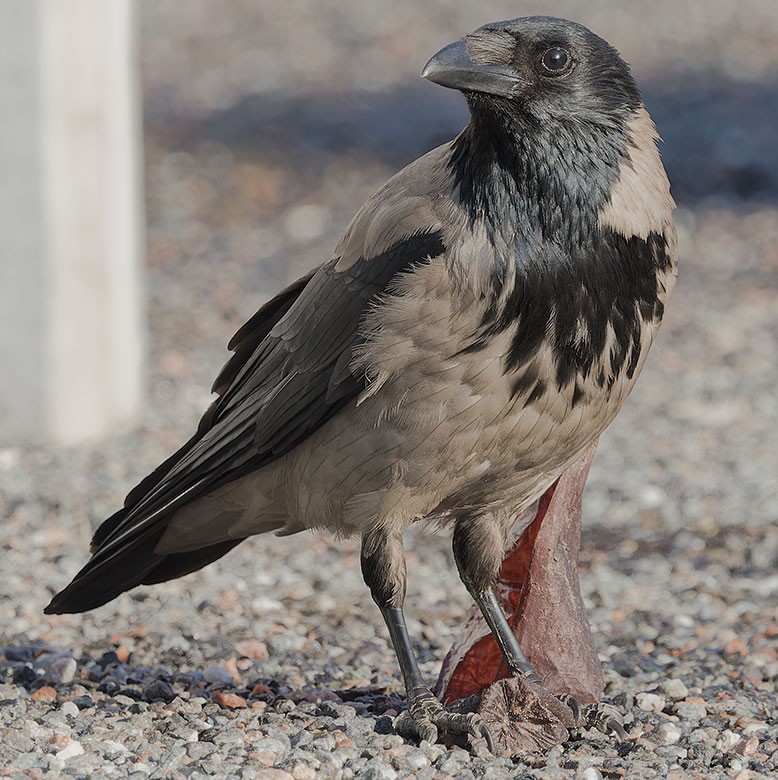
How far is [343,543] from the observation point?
6.53 m

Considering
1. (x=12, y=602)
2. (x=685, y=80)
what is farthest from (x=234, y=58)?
(x=12, y=602)

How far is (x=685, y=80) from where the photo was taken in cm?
1520

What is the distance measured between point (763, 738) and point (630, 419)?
13.2 ft

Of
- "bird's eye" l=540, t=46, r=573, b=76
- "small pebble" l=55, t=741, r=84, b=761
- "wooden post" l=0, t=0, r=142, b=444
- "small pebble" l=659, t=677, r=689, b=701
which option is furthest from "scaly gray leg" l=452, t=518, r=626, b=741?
"wooden post" l=0, t=0, r=142, b=444

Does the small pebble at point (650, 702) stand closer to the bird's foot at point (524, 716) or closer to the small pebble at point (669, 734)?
the small pebble at point (669, 734)

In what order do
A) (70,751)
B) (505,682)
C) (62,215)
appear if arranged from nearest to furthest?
(70,751)
(505,682)
(62,215)

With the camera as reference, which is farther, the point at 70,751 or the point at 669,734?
the point at 669,734

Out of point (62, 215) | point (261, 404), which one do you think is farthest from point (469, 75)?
point (62, 215)

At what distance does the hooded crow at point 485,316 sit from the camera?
3910 mm

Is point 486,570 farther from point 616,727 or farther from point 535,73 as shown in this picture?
point 535,73

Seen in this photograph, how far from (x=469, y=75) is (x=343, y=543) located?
3.07 metres

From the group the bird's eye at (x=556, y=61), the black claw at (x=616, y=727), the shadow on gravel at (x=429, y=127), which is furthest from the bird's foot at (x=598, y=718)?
the shadow on gravel at (x=429, y=127)

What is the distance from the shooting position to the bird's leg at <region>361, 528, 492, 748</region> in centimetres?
410

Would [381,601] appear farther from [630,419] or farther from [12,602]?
[630,419]
